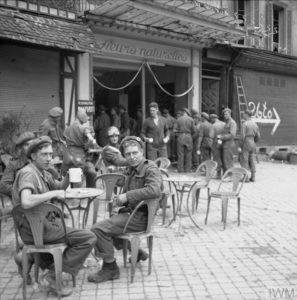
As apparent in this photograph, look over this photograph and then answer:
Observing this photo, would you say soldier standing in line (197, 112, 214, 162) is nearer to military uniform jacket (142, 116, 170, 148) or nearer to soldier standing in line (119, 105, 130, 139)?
military uniform jacket (142, 116, 170, 148)

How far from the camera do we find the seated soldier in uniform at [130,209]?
14.4 ft

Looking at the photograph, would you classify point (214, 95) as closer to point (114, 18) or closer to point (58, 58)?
point (114, 18)

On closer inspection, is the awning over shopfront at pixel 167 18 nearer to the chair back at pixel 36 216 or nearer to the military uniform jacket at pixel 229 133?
the military uniform jacket at pixel 229 133

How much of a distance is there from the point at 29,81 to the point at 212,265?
22.6ft

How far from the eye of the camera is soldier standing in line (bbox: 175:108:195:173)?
1222cm

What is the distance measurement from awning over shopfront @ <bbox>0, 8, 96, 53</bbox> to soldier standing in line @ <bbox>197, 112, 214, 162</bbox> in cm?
424

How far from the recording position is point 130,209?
461 centimetres

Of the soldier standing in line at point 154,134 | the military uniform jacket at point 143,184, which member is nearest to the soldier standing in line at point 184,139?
the soldier standing in line at point 154,134

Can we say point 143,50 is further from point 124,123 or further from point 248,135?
point 248,135

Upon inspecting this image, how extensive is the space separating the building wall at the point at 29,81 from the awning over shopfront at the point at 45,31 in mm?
852

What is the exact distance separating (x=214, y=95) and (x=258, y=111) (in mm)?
2470

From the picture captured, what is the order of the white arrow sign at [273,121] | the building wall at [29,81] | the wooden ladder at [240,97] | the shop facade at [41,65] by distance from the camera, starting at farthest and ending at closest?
the white arrow sign at [273,121]
the wooden ladder at [240,97]
the building wall at [29,81]
the shop facade at [41,65]

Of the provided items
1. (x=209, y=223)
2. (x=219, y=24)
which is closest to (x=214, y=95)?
(x=219, y=24)

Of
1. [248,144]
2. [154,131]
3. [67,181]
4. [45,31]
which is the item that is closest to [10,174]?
[67,181]
